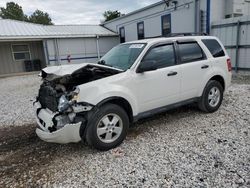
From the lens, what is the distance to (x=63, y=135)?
3.29m

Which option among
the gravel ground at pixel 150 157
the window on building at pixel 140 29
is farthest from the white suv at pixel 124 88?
the window on building at pixel 140 29

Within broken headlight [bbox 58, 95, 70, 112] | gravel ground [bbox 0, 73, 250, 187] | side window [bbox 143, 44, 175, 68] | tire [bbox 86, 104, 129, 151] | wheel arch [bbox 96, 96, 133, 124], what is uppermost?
side window [bbox 143, 44, 175, 68]

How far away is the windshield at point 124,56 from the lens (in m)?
4.16

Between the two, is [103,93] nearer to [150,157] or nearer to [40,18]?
[150,157]

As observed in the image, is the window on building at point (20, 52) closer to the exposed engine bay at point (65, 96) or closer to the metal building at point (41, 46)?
the metal building at point (41, 46)

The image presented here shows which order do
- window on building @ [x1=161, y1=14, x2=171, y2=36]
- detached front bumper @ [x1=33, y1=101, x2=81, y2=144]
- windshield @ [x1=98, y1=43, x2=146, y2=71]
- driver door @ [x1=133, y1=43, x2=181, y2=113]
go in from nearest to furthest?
1. detached front bumper @ [x1=33, y1=101, x2=81, y2=144]
2. driver door @ [x1=133, y1=43, x2=181, y2=113]
3. windshield @ [x1=98, y1=43, x2=146, y2=71]
4. window on building @ [x1=161, y1=14, x2=171, y2=36]

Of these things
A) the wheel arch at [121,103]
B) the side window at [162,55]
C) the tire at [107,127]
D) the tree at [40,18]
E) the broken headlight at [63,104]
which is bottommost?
the tire at [107,127]

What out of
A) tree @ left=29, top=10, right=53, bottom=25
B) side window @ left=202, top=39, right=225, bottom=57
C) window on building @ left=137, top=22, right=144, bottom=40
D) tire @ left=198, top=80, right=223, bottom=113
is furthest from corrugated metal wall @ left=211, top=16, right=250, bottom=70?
tree @ left=29, top=10, right=53, bottom=25

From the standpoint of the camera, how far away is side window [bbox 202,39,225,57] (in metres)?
5.05

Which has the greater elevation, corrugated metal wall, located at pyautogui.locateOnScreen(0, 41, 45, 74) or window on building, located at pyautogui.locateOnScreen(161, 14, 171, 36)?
window on building, located at pyautogui.locateOnScreen(161, 14, 171, 36)

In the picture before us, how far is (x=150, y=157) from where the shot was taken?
135 inches

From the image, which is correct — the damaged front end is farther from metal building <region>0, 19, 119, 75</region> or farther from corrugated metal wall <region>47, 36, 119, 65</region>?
corrugated metal wall <region>47, 36, 119, 65</region>

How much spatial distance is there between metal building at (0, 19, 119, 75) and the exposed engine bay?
14.8 meters

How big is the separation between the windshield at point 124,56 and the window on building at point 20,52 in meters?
15.8
